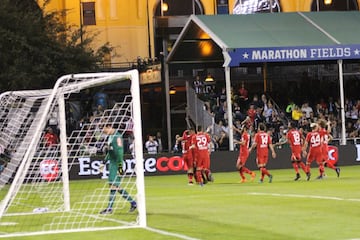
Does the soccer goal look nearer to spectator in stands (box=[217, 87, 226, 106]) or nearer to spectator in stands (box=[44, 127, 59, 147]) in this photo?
spectator in stands (box=[44, 127, 59, 147])

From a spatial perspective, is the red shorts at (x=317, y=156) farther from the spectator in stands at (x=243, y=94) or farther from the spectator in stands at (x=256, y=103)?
the spectator in stands at (x=243, y=94)

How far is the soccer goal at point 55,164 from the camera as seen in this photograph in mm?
15930

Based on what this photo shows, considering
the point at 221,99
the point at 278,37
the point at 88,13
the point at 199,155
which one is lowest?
the point at 199,155

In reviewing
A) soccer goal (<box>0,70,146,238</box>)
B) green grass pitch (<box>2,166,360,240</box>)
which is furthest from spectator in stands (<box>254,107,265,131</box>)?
green grass pitch (<box>2,166,360,240</box>)

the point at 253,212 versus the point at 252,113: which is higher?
the point at 252,113

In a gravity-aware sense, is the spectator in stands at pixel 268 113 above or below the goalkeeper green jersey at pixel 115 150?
above

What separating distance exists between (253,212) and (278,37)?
22.1 meters

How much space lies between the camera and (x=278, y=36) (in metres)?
39.0

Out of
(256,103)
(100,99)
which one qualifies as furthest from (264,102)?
(100,99)

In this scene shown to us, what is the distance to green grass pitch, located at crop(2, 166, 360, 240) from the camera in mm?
14359

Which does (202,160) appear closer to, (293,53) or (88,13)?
(293,53)

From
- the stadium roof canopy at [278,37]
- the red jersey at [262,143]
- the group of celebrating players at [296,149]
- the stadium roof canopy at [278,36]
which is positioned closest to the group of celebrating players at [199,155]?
the group of celebrating players at [296,149]

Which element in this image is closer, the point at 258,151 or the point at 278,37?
the point at 258,151

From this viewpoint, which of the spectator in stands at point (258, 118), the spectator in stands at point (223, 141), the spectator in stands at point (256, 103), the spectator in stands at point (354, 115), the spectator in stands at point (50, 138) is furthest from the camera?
the spectator in stands at point (354, 115)
